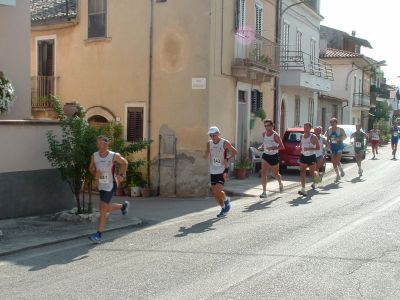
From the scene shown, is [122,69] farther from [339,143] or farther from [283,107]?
[283,107]

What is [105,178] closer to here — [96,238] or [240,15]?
[96,238]

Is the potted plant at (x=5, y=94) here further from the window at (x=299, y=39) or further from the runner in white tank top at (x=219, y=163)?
the window at (x=299, y=39)

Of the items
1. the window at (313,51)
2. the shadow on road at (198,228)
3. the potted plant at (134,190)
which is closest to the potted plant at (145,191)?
the potted plant at (134,190)

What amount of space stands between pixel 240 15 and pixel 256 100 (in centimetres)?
321

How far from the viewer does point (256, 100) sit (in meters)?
19.3

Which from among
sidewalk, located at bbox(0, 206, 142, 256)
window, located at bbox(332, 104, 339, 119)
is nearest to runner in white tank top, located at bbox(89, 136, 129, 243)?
sidewalk, located at bbox(0, 206, 142, 256)

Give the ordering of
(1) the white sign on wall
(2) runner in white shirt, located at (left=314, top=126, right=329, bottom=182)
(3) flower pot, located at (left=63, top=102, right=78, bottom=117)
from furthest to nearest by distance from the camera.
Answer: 1. (2) runner in white shirt, located at (left=314, top=126, right=329, bottom=182)
2. (1) the white sign on wall
3. (3) flower pot, located at (left=63, top=102, right=78, bottom=117)

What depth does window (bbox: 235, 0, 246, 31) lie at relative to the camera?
16.9 metres

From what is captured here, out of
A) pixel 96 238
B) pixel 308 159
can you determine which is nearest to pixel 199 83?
pixel 308 159

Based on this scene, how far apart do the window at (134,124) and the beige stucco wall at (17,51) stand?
3964 mm

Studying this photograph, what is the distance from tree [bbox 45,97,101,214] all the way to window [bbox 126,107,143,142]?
18.8 feet

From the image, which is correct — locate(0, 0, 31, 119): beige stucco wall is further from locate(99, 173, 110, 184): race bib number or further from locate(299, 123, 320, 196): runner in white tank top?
locate(299, 123, 320, 196): runner in white tank top

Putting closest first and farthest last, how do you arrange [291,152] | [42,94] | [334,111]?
[42,94]
[291,152]
[334,111]

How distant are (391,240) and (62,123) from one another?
595cm
